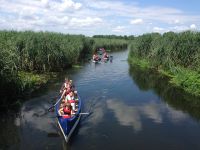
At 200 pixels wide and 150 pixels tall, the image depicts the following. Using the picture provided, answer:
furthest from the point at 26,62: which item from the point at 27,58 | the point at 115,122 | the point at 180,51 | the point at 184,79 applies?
the point at 180,51

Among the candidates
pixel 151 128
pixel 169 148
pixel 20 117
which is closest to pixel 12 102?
pixel 20 117

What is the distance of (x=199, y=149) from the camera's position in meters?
15.5

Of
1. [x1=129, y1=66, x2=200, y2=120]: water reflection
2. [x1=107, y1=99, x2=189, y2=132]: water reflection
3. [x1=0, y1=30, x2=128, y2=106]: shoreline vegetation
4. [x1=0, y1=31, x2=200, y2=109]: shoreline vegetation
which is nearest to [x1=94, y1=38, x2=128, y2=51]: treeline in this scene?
[x1=0, y1=31, x2=200, y2=109]: shoreline vegetation

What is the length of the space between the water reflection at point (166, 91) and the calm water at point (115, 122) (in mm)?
68

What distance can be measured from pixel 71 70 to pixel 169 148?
25.2m

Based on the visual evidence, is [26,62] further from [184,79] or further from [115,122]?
[184,79]

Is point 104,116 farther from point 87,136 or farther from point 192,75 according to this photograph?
point 192,75

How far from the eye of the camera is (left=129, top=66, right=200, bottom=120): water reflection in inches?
922

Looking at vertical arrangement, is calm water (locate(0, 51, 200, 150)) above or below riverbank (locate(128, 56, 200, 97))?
below

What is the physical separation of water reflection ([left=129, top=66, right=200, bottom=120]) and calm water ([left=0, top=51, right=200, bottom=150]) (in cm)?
7

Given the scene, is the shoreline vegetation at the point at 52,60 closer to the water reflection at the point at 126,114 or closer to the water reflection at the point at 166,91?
the water reflection at the point at 166,91

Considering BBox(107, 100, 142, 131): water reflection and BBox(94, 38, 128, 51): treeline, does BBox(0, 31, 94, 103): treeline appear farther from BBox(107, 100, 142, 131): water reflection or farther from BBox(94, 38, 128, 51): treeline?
BBox(94, 38, 128, 51): treeline

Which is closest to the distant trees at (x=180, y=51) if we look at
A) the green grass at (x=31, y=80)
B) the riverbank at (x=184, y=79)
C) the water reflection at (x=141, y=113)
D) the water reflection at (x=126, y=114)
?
the riverbank at (x=184, y=79)

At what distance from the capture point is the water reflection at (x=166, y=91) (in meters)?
23.4
